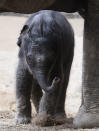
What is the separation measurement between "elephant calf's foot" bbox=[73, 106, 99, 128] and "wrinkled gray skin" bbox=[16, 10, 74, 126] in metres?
0.39

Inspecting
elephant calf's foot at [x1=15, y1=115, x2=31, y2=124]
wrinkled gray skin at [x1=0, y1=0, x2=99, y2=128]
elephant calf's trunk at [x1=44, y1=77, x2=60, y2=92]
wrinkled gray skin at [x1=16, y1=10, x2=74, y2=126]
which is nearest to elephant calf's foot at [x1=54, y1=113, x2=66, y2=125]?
wrinkled gray skin at [x1=16, y1=10, x2=74, y2=126]

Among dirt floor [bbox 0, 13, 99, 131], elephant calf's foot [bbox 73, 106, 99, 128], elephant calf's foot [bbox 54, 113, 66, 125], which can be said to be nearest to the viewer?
elephant calf's foot [bbox 73, 106, 99, 128]

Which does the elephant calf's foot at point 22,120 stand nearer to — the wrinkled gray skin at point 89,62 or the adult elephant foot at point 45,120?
the adult elephant foot at point 45,120

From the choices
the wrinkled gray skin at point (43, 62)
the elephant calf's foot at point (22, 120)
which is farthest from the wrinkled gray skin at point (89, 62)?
the elephant calf's foot at point (22, 120)

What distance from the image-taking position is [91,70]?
6098mm

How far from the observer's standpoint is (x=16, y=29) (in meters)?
19.0

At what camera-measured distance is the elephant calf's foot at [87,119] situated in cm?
605

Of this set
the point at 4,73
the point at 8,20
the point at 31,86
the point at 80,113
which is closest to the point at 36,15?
the point at 31,86

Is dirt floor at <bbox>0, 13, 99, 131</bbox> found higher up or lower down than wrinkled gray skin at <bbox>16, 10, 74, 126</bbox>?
lower down

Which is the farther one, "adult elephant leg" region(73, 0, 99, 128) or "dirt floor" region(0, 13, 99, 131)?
"dirt floor" region(0, 13, 99, 131)

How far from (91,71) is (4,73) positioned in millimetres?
6385

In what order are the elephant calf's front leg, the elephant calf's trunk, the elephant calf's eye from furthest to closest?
1. the elephant calf's front leg
2. the elephant calf's eye
3. the elephant calf's trunk

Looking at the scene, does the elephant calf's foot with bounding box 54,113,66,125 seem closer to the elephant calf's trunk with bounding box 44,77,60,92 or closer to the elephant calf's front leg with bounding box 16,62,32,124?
the elephant calf's front leg with bounding box 16,62,32,124

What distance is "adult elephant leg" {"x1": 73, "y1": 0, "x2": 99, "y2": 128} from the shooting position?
607 cm
